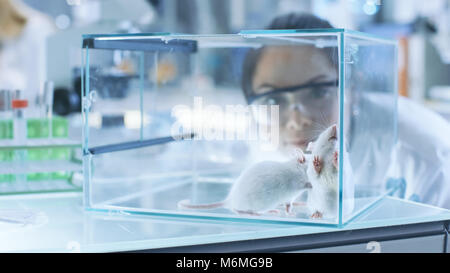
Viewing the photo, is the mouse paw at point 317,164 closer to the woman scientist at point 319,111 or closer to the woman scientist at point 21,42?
the woman scientist at point 319,111

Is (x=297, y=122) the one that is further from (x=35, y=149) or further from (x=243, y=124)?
(x=35, y=149)

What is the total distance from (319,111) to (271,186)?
0.59 feet

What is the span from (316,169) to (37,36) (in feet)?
9.03

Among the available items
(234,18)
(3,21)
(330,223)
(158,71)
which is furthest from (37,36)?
(330,223)

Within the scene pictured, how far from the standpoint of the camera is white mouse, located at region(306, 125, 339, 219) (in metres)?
1.03

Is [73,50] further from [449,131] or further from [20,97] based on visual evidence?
[449,131]

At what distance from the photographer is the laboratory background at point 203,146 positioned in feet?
3.40

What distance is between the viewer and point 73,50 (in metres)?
2.59

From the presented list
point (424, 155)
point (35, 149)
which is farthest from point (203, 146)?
point (424, 155)

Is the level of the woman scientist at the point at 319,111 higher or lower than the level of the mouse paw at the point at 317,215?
higher

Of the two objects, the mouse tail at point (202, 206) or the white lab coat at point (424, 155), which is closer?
the mouse tail at point (202, 206)

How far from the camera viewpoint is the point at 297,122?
1.17 metres

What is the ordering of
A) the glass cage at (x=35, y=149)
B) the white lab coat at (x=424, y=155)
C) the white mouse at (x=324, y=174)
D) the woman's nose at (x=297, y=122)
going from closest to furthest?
the white mouse at (x=324, y=174) → the woman's nose at (x=297, y=122) → the glass cage at (x=35, y=149) → the white lab coat at (x=424, y=155)

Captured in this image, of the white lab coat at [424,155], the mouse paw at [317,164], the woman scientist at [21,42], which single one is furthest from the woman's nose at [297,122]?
the woman scientist at [21,42]
